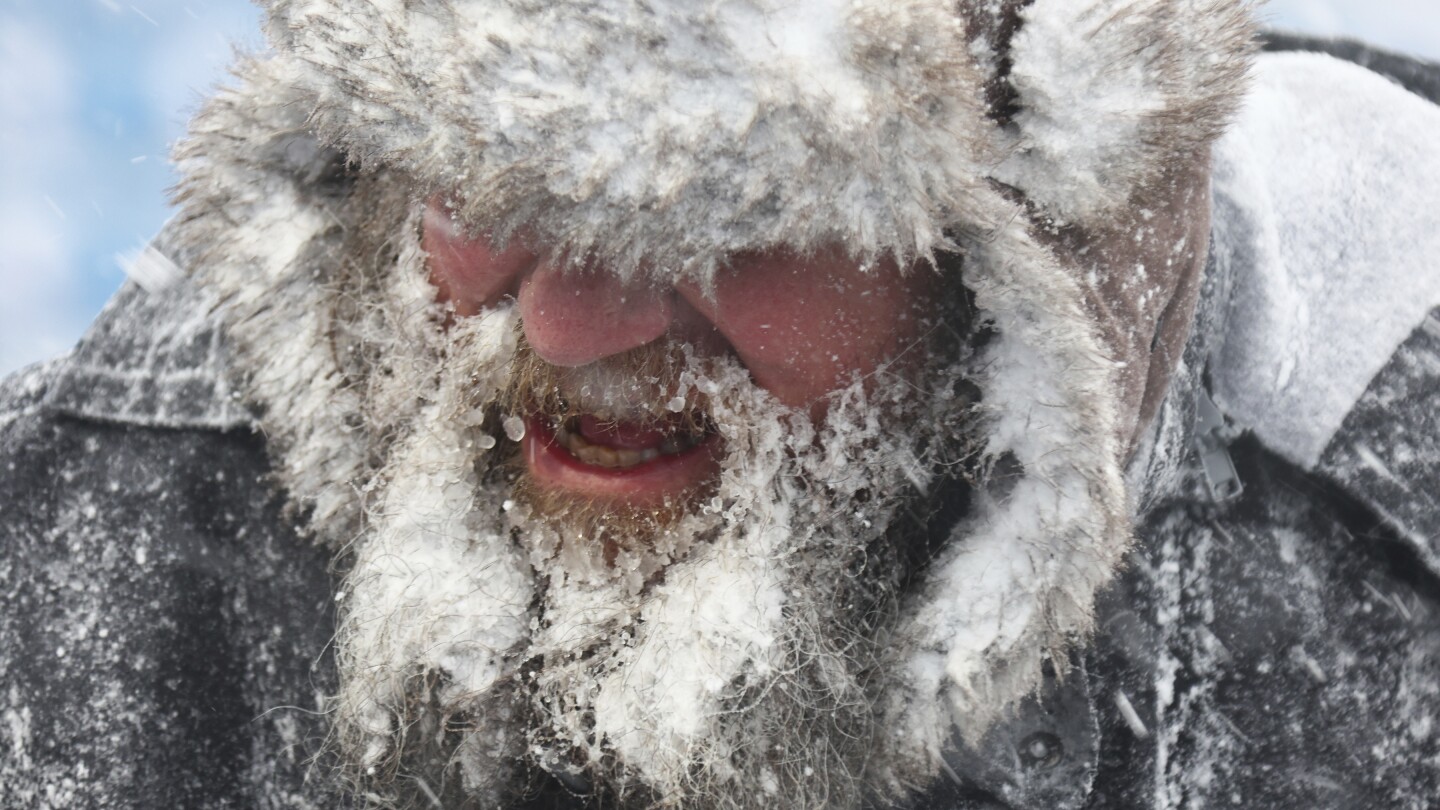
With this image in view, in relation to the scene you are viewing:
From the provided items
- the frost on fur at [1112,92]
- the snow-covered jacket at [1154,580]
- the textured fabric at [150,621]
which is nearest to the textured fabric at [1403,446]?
the snow-covered jacket at [1154,580]

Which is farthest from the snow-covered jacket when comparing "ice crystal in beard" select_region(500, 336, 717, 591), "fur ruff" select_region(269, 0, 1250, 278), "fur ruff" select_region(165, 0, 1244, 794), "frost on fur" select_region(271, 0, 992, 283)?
"frost on fur" select_region(271, 0, 992, 283)

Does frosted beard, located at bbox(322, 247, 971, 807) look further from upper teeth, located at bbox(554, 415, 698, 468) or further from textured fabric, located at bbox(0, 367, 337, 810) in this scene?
textured fabric, located at bbox(0, 367, 337, 810)

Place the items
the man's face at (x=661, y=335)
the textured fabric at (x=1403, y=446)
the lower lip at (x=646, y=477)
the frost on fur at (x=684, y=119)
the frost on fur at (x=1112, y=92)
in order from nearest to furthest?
the frost on fur at (x=684, y=119), the frost on fur at (x=1112, y=92), the man's face at (x=661, y=335), the lower lip at (x=646, y=477), the textured fabric at (x=1403, y=446)

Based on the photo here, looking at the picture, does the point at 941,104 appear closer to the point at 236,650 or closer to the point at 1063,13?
the point at 1063,13

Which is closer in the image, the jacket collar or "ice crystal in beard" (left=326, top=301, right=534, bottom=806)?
"ice crystal in beard" (left=326, top=301, right=534, bottom=806)

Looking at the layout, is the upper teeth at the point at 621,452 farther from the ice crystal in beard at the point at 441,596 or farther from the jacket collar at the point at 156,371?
the jacket collar at the point at 156,371

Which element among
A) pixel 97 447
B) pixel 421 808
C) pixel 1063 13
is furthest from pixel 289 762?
pixel 1063 13
